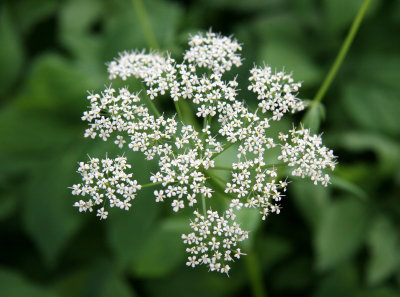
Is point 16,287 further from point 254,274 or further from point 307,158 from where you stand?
point 307,158

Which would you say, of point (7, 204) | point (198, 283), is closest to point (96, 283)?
point (198, 283)

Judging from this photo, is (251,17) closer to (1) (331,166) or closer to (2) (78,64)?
(2) (78,64)

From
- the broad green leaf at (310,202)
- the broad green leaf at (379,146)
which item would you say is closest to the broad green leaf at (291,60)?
the broad green leaf at (379,146)

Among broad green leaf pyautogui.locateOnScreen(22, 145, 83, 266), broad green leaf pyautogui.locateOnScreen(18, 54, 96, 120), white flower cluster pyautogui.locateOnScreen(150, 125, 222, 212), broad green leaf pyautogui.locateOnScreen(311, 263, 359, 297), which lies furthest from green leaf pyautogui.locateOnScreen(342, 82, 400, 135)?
broad green leaf pyautogui.locateOnScreen(22, 145, 83, 266)

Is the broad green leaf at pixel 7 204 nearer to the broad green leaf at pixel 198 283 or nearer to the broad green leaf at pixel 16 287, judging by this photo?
the broad green leaf at pixel 16 287

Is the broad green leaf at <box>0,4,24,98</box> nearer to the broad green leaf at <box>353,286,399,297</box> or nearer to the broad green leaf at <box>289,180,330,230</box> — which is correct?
the broad green leaf at <box>289,180,330,230</box>

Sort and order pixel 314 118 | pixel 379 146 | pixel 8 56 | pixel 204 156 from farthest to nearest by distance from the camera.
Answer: pixel 8 56, pixel 379 146, pixel 314 118, pixel 204 156

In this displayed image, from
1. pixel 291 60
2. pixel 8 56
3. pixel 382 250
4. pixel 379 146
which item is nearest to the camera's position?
pixel 382 250
